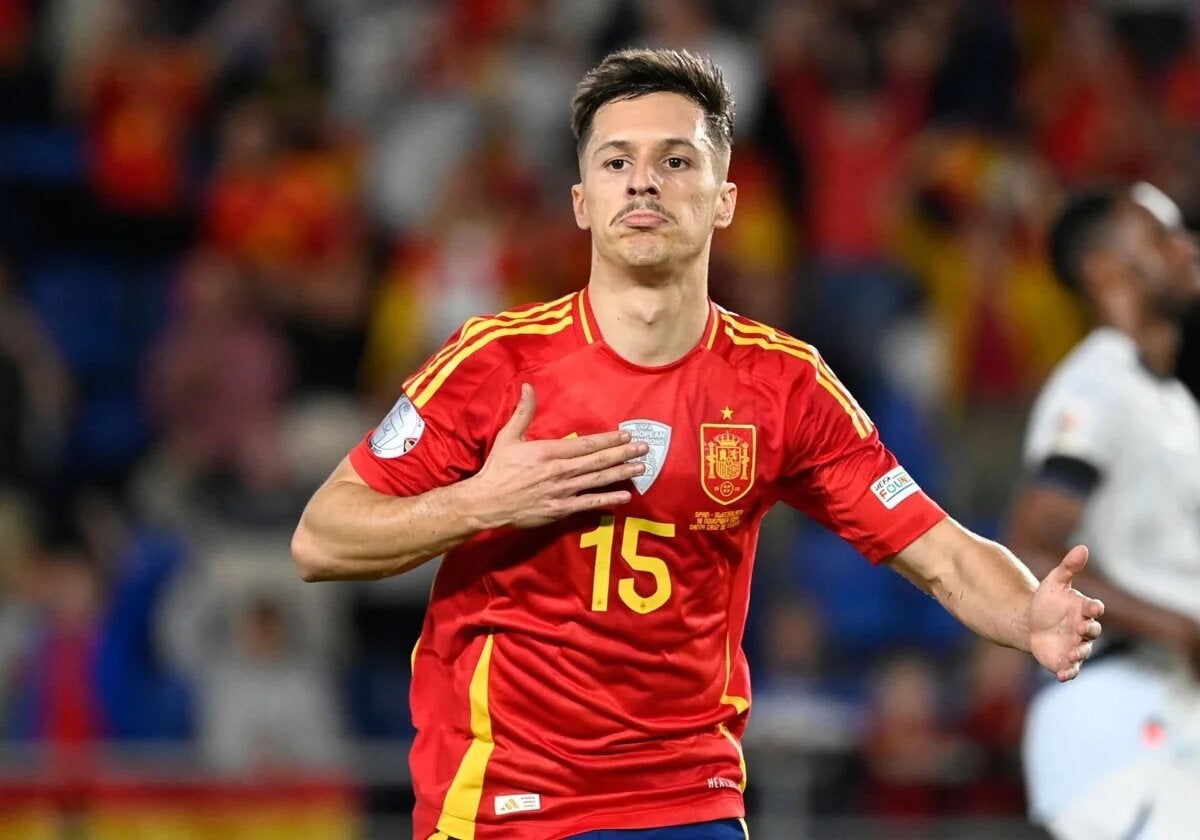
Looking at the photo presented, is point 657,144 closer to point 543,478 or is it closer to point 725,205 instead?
point 725,205

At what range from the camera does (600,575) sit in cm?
408

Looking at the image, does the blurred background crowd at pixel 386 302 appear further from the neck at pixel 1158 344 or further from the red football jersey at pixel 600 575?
the red football jersey at pixel 600 575

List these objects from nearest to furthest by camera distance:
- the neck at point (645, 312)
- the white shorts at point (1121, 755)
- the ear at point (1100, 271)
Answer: the neck at point (645, 312) < the white shorts at point (1121, 755) < the ear at point (1100, 271)

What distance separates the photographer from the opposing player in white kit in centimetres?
536

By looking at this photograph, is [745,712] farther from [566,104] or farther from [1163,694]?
[566,104]

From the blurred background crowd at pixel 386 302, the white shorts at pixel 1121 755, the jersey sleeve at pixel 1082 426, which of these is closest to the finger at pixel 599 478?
the jersey sleeve at pixel 1082 426

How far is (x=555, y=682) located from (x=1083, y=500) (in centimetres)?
204

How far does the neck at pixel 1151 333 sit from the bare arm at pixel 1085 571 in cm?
61

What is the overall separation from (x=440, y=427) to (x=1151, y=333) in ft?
8.78

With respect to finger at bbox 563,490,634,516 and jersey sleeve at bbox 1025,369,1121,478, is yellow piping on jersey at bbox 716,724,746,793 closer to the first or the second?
finger at bbox 563,490,634,516

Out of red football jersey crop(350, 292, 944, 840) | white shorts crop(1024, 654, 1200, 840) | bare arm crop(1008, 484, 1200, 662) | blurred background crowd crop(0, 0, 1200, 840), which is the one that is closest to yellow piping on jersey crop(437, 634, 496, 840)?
red football jersey crop(350, 292, 944, 840)

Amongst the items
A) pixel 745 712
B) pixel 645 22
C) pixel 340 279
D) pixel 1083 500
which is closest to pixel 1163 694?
pixel 1083 500

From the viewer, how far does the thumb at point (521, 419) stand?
3906mm

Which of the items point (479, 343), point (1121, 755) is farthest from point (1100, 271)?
point (479, 343)
